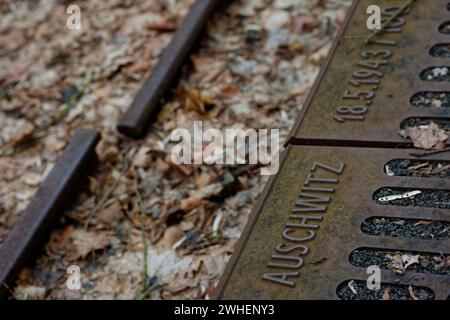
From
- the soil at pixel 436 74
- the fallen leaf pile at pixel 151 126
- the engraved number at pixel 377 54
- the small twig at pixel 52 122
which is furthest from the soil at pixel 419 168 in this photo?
the small twig at pixel 52 122

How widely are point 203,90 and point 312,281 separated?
1.78 meters

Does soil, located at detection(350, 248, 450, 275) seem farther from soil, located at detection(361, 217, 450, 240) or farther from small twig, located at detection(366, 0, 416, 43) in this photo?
small twig, located at detection(366, 0, 416, 43)

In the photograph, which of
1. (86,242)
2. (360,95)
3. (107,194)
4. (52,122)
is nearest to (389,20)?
(360,95)

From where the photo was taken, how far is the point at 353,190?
2277 mm

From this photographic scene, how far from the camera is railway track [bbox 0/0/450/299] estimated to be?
6.70 feet

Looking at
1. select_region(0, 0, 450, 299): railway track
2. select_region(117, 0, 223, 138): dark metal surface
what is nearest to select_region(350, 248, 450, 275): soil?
select_region(0, 0, 450, 299): railway track

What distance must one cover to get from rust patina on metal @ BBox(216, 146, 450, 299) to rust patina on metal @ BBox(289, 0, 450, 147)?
0.09 meters

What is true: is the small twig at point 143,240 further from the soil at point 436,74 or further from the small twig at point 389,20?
the soil at point 436,74

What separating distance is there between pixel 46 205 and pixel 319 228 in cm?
138

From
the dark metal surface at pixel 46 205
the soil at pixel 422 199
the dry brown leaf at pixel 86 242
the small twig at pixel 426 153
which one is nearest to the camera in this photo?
the soil at pixel 422 199

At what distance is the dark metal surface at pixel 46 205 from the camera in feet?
9.29

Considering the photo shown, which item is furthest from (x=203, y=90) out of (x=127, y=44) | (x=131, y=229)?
(x=131, y=229)

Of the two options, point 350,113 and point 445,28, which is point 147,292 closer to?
point 350,113

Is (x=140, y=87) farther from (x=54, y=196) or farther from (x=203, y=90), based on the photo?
(x=54, y=196)
